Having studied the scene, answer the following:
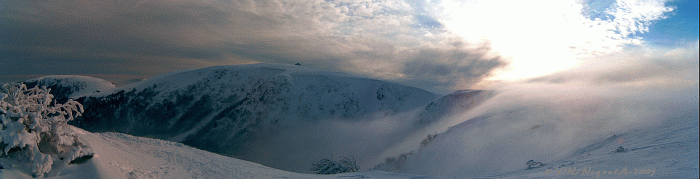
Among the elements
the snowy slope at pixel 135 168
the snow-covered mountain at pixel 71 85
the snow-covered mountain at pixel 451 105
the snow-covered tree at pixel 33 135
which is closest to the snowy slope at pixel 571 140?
the snowy slope at pixel 135 168

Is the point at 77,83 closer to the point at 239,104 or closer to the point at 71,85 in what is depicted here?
the point at 71,85

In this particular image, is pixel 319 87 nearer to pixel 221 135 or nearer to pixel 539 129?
pixel 221 135

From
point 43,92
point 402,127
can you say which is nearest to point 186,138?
point 402,127

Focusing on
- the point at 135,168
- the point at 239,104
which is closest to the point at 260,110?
the point at 239,104

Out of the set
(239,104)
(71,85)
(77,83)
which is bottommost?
(239,104)

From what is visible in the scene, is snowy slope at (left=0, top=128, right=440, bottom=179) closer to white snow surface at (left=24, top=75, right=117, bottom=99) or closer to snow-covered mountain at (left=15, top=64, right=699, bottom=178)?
snow-covered mountain at (left=15, top=64, right=699, bottom=178)

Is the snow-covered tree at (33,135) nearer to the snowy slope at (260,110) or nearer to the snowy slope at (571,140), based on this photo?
the snowy slope at (571,140)

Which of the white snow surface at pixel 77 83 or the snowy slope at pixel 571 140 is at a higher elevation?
the white snow surface at pixel 77 83
